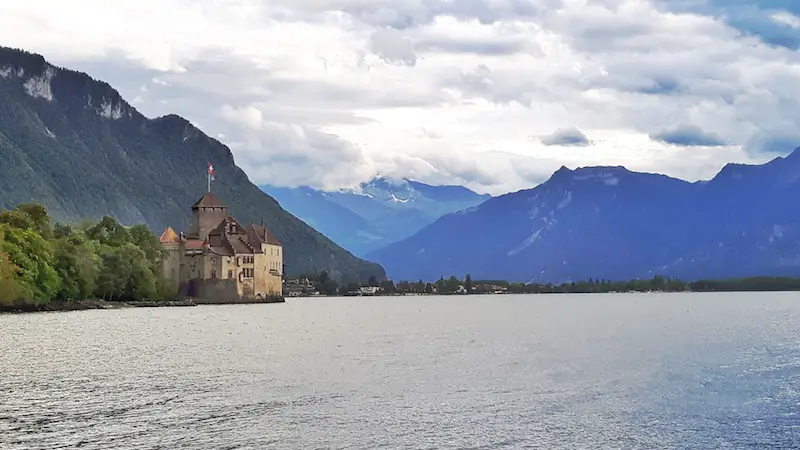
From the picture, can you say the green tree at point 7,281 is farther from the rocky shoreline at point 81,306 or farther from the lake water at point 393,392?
the lake water at point 393,392

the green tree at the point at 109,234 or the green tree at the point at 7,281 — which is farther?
the green tree at the point at 109,234

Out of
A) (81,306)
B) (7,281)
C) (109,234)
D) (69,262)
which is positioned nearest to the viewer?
(7,281)

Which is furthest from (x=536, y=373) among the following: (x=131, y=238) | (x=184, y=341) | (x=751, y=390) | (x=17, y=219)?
(x=131, y=238)

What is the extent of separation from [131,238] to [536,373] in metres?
144

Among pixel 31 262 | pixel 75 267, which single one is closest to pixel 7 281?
pixel 31 262

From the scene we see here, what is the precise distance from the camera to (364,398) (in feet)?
176

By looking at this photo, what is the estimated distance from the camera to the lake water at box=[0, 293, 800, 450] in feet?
139

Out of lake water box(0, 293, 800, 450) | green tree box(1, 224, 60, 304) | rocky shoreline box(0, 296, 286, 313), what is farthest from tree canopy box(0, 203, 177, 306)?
lake water box(0, 293, 800, 450)

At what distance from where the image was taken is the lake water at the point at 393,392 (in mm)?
42281

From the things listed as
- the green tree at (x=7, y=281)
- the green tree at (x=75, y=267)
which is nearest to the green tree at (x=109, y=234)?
the green tree at (x=75, y=267)

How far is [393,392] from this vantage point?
2210 inches

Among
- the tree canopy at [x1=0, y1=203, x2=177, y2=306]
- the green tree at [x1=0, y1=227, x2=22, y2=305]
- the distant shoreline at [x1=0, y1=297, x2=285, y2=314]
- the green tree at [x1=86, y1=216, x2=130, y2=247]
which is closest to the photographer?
the green tree at [x1=0, y1=227, x2=22, y2=305]

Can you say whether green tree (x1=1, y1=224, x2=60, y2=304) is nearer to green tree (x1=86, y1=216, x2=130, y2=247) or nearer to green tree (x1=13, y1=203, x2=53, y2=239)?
green tree (x1=13, y1=203, x2=53, y2=239)

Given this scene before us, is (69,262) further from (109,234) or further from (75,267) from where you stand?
(109,234)
